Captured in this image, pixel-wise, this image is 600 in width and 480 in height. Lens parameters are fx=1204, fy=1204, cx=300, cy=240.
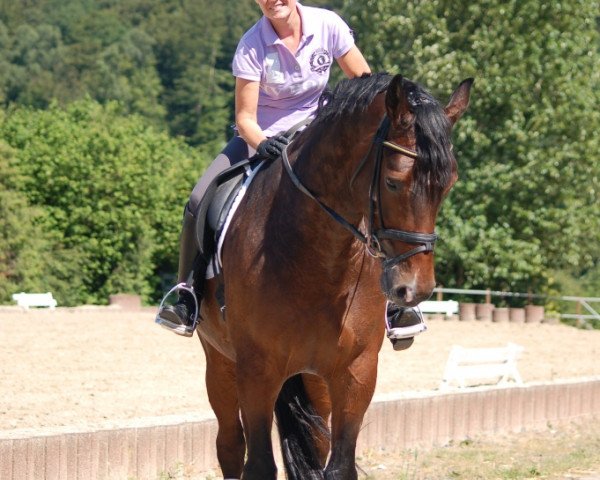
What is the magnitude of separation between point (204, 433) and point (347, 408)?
3186mm

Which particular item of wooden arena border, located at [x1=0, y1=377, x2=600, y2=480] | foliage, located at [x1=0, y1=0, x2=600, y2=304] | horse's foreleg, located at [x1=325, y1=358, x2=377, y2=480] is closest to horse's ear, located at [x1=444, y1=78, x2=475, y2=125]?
horse's foreleg, located at [x1=325, y1=358, x2=377, y2=480]

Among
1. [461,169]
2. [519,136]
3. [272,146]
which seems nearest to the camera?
[272,146]

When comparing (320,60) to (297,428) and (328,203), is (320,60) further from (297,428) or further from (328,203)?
(297,428)

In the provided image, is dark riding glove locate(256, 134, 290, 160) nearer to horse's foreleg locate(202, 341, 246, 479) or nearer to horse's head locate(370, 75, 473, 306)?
horse's head locate(370, 75, 473, 306)

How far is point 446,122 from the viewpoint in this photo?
5039mm

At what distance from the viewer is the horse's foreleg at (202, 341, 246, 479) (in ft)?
23.2

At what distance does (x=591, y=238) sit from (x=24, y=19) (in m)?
91.8

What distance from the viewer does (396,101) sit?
499cm

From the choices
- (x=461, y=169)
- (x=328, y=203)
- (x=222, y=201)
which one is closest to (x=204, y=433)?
(x=222, y=201)

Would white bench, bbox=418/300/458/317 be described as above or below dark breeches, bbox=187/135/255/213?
below

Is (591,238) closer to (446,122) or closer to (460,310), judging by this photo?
(460,310)

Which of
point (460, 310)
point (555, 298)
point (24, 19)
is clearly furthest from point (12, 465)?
point (24, 19)

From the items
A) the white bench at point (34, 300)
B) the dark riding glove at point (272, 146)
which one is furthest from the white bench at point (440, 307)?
the dark riding glove at point (272, 146)

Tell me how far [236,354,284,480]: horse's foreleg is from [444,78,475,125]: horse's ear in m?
1.43
